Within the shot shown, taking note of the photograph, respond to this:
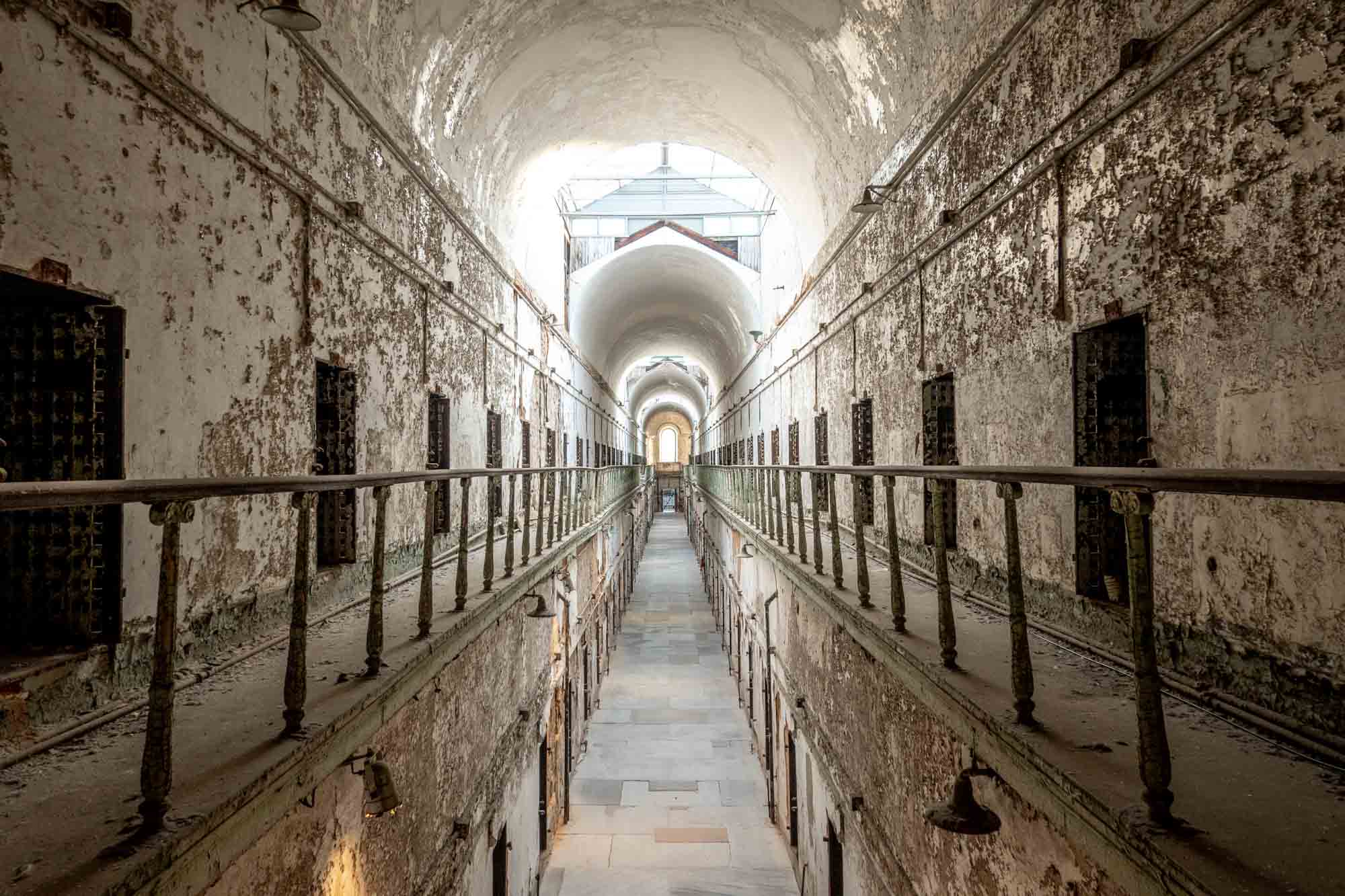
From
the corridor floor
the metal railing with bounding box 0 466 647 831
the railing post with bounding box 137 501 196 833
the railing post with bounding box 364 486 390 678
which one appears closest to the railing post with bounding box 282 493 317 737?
the metal railing with bounding box 0 466 647 831

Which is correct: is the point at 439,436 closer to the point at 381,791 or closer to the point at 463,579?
the point at 463,579

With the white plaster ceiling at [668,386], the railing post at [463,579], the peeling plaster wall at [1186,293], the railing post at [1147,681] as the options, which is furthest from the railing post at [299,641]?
the white plaster ceiling at [668,386]

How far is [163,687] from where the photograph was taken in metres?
1.85

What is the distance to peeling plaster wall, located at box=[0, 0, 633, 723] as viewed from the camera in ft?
9.01

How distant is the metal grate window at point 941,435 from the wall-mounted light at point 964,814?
343 centimetres

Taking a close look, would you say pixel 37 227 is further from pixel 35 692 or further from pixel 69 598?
pixel 35 692

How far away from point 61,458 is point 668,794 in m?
9.80

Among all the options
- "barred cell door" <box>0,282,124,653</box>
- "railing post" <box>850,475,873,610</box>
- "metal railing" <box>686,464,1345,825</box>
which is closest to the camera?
"metal railing" <box>686,464,1345,825</box>

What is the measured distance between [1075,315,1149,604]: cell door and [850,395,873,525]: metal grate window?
3.98 metres

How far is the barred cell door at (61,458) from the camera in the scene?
2.94m

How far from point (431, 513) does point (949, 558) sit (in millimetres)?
3922

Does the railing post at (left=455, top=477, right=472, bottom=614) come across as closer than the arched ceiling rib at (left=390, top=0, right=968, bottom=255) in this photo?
Yes

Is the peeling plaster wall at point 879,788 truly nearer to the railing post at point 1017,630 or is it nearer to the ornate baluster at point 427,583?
the railing post at point 1017,630

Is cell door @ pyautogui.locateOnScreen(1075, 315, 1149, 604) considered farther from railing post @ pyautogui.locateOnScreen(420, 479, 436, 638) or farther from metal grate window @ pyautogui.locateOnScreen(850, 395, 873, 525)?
metal grate window @ pyautogui.locateOnScreen(850, 395, 873, 525)
